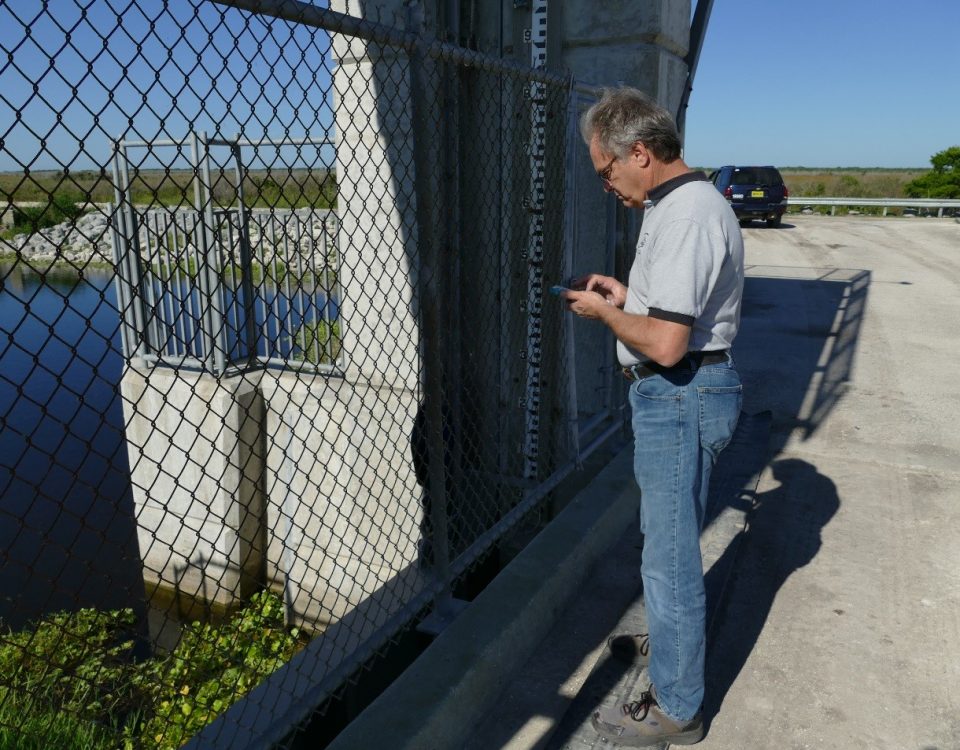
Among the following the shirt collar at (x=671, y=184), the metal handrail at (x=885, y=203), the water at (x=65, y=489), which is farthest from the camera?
the metal handrail at (x=885, y=203)

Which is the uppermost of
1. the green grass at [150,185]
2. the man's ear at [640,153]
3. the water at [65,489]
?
the man's ear at [640,153]

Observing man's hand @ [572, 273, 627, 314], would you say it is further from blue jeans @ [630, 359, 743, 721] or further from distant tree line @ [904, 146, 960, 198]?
distant tree line @ [904, 146, 960, 198]

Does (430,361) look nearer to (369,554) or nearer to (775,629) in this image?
(775,629)

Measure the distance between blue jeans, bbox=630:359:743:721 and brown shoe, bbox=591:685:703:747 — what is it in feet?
0.12

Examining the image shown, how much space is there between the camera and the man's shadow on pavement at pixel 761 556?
302 centimetres

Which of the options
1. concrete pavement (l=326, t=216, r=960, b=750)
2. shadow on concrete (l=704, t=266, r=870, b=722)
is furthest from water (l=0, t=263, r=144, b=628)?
shadow on concrete (l=704, t=266, r=870, b=722)

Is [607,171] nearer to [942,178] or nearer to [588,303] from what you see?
[588,303]

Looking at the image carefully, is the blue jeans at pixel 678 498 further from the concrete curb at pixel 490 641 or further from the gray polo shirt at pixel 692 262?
the concrete curb at pixel 490 641

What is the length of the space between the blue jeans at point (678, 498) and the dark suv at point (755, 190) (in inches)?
847

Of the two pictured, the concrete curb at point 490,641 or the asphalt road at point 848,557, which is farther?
the asphalt road at point 848,557

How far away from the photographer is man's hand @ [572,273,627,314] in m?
2.79

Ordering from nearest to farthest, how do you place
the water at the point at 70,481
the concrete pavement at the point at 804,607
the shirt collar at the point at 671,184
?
the shirt collar at the point at 671,184, the concrete pavement at the point at 804,607, the water at the point at 70,481

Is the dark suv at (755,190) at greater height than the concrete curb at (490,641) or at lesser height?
greater

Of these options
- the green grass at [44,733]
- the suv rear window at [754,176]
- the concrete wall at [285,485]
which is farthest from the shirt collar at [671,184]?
the suv rear window at [754,176]
